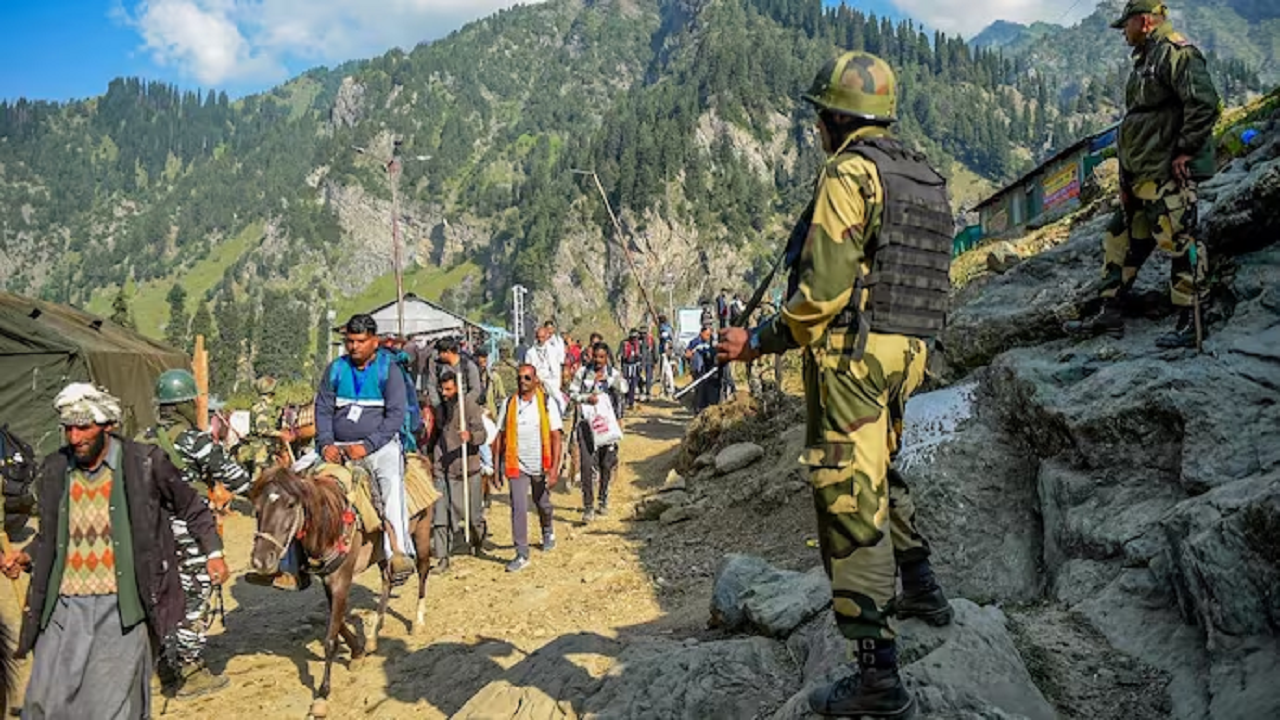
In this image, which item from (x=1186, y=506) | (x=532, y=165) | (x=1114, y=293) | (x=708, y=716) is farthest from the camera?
(x=532, y=165)

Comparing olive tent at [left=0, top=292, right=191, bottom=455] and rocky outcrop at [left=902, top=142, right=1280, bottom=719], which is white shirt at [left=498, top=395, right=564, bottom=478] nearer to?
rocky outcrop at [left=902, top=142, right=1280, bottom=719]

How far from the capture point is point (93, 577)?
387cm

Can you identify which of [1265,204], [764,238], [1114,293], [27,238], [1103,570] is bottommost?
[1103,570]

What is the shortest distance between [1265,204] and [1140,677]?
11.8 feet

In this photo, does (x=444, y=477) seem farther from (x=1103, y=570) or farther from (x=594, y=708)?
(x=1103, y=570)

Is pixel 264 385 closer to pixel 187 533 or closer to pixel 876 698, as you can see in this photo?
pixel 187 533

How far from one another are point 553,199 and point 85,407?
123 meters

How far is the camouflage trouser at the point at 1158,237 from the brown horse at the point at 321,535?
220 inches

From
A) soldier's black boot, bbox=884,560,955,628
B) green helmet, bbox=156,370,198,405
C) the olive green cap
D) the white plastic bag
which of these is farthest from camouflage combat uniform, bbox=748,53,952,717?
the white plastic bag

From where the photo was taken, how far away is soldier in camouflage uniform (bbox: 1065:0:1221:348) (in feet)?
16.0

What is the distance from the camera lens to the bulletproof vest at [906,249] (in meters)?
2.82

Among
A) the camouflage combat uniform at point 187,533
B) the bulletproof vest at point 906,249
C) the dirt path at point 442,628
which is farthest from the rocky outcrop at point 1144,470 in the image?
the camouflage combat uniform at point 187,533

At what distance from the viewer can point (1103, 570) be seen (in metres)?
3.92

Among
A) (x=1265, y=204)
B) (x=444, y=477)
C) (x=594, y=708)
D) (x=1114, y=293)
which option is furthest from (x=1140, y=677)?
(x=444, y=477)
